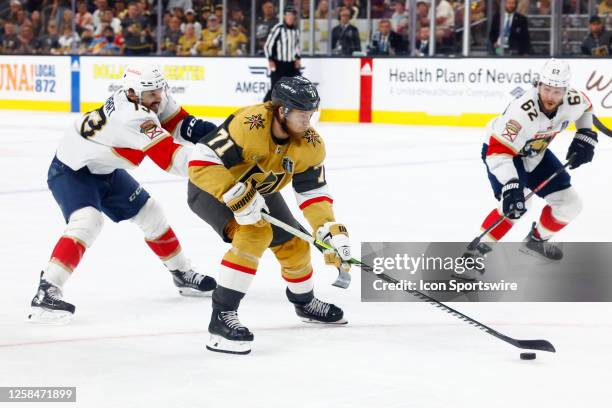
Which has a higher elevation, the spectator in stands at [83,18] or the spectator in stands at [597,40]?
A: the spectator in stands at [83,18]

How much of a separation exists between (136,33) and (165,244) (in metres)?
11.8

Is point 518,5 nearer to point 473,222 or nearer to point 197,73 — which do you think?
point 197,73

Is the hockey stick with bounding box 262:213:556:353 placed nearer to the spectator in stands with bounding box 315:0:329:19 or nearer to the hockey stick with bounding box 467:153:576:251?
the hockey stick with bounding box 467:153:576:251

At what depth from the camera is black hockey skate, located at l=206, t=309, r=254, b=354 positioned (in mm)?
3533

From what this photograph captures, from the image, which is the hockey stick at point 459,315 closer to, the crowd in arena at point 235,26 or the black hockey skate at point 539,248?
the black hockey skate at point 539,248

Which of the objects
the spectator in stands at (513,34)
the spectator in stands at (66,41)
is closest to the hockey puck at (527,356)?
the spectator in stands at (513,34)

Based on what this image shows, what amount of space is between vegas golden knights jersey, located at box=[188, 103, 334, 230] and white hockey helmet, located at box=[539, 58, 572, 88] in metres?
1.54

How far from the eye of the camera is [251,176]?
3.73 m

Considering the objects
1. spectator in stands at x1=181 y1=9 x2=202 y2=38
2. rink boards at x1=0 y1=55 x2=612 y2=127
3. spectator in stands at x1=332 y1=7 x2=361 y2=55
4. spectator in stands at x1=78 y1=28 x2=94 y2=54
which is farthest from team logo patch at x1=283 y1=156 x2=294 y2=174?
spectator in stands at x1=78 y1=28 x2=94 y2=54

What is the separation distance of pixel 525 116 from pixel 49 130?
8960mm

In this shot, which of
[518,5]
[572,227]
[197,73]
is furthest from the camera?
[197,73]

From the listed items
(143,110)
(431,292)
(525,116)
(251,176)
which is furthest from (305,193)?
(525,116)

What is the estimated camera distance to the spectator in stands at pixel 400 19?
13.8 m

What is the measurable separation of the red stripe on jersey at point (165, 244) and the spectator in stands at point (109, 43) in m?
12.1
